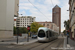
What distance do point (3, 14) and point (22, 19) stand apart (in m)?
115

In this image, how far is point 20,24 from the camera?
156000 mm

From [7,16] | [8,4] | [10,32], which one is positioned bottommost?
[10,32]

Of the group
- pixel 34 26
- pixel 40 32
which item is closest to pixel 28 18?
pixel 34 26

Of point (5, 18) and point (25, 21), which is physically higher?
point (25, 21)

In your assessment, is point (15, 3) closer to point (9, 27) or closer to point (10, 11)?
point (10, 11)

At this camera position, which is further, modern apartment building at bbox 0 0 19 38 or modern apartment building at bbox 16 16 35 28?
modern apartment building at bbox 16 16 35 28

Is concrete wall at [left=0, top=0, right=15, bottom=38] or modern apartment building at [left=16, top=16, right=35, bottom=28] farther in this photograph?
modern apartment building at [left=16, top=16, right=35, bottom=28]

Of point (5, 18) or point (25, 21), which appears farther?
point (25, 21)

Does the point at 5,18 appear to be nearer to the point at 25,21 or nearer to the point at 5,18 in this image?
the point at 5,18

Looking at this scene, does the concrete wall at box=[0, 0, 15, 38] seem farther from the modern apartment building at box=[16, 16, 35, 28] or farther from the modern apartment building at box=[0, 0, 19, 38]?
the modern apartment building at box=[16, 16, 35, 28]

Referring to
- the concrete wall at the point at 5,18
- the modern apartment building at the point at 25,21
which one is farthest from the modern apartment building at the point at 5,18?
the modern apartment building at the point at 25,21

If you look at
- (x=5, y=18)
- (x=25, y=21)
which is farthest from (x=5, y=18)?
(x=25, y=21)

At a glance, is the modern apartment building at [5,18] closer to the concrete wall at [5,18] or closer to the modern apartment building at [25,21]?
the concrete wall at [5,18]

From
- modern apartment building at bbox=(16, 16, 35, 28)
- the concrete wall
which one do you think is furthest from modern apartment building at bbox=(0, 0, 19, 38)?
modern apartment building at bbox=(16, 16, 35, 28)
